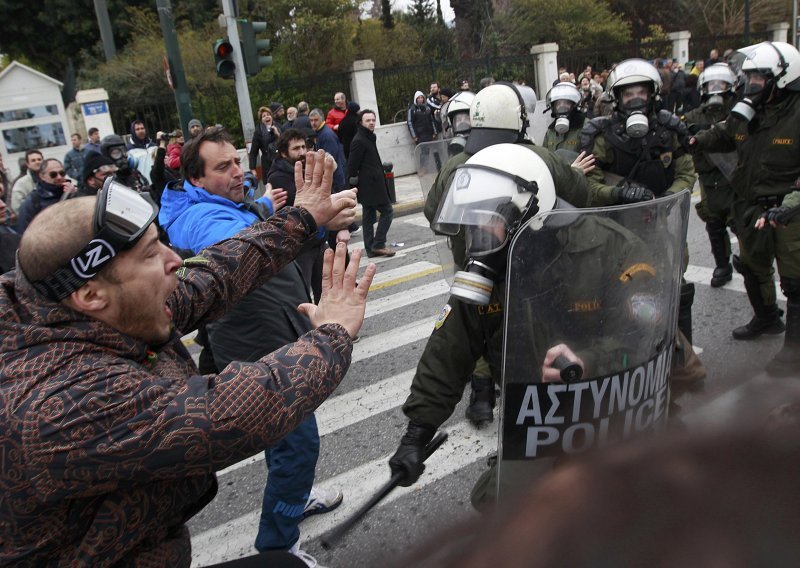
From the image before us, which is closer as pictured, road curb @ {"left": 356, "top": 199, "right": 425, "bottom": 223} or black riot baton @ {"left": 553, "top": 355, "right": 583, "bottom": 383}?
black riot baton @ {"left": 553, "top": 355, "right": 583, "bottom": 383}

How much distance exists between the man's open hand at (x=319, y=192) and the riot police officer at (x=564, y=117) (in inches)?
186

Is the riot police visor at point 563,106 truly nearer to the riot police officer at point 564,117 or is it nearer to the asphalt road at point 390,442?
the riot police officer at point 564,117

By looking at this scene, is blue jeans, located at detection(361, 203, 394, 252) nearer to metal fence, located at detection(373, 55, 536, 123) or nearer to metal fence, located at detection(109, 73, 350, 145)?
metal fence, located at detection(109, 73, 350, 145)

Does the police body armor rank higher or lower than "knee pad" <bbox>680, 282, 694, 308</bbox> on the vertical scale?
higher

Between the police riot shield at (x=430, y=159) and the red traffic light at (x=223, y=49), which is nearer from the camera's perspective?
the police riot shield at (x=430, y=159)

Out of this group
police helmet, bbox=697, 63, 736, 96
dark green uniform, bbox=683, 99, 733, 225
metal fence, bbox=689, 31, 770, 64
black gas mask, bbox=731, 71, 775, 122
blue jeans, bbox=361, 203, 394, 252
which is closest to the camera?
black gas mask, bbox=731, 71, 775, 122

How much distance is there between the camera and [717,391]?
1.67 m

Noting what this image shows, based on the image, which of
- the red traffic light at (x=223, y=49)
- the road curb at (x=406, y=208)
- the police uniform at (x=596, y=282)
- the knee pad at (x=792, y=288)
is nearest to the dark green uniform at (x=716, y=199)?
the knee pad at (x=792, y=288)

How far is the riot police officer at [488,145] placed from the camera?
2.88 m

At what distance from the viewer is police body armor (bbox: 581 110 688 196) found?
179 inches

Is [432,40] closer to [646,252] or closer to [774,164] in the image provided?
[774,164]

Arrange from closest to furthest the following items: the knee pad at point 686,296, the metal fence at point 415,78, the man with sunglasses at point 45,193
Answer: the knee pad at point 686,296, the man with sunglasses at point 45,193, the metal fence at point 415,78

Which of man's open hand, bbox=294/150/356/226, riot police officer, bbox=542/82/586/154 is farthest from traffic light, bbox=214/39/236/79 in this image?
man's open hand, bbox=294/150/356/226

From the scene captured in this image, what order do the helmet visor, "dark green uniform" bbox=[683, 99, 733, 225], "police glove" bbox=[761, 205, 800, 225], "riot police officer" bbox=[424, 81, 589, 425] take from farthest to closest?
"dark green uniform" bbox=[683, 99, 733, 225] < "police glove" bbox=[761, 205, 800, 225] < "riot police officer" bbox=[424, 81, 589, 425] < the helmet visor
